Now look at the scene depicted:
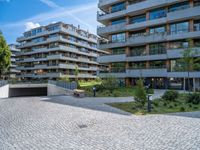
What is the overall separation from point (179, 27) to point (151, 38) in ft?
16.5

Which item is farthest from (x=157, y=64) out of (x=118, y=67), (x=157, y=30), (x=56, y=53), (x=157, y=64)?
(x=56, y=53)

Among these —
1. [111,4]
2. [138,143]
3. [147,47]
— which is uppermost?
[111,4]

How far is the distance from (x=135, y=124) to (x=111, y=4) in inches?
1433

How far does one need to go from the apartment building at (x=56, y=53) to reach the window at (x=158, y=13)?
29219mm

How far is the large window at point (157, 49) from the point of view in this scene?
35.2 meters

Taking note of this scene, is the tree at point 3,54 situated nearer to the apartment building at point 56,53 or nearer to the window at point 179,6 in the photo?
the apartment building at point 56,53

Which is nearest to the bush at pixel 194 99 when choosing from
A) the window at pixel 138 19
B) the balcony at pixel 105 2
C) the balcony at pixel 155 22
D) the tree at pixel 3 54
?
the balcony at pixel 155 22

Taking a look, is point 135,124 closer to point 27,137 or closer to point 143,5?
point 27,137

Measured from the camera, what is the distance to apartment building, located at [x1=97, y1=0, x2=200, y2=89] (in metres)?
A: 32.2

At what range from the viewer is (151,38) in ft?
117

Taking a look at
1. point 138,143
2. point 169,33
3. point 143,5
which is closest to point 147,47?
point 169,33

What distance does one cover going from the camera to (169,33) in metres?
34.0

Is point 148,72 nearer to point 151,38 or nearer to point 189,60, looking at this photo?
point 151,38

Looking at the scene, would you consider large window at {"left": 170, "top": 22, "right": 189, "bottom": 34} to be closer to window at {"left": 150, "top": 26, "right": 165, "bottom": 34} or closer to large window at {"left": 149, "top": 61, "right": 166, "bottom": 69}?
window at {"left": 150, "top": 26, "right": 165, "bottom": 34}
